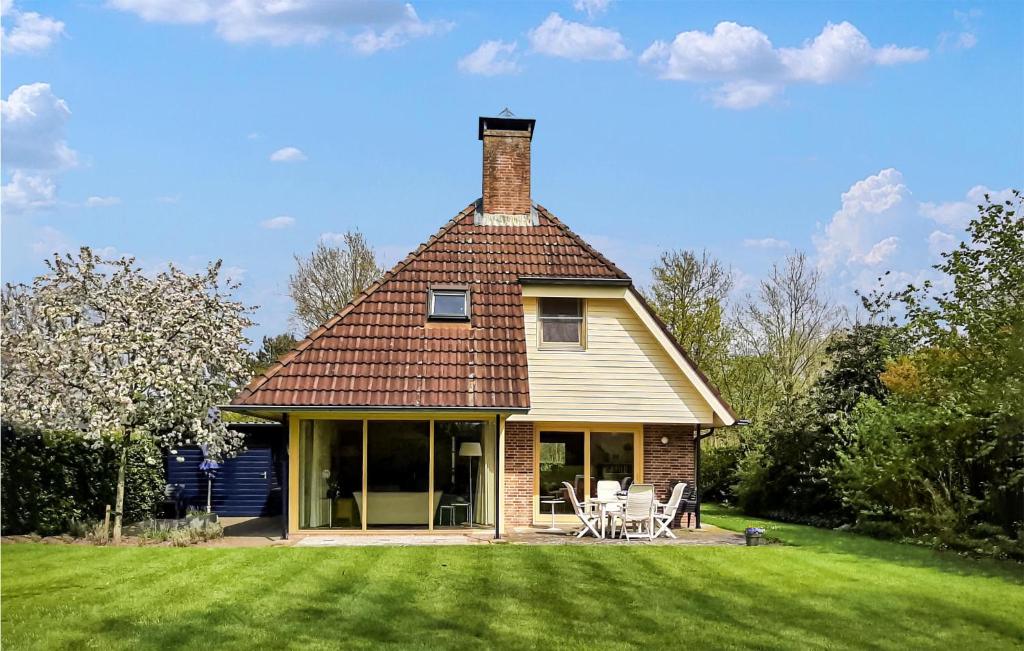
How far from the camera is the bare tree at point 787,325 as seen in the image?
109ft

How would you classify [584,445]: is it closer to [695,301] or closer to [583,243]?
[583,243]

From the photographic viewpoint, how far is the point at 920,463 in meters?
17.6

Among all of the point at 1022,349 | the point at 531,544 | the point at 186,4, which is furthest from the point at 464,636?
the point at 186,4

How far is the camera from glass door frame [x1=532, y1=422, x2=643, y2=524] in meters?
19.2

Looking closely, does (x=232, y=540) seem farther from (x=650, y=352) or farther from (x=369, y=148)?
(x=650, y=352)

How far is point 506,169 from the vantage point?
21.1 meters

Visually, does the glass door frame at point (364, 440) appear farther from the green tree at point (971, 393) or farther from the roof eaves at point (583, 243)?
the green tree at point (971, 393)

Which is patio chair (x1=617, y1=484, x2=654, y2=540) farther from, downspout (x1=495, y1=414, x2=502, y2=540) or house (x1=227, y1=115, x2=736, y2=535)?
downspout (x1=495, y1=414, x2=502, y2=540)

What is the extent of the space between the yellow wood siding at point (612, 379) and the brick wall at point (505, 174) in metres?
3.24

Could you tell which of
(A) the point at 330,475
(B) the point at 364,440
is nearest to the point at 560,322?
(B) the point at 364,440

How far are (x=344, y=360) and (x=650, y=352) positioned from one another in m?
5.96

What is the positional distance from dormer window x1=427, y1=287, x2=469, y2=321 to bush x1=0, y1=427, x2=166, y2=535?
575cm

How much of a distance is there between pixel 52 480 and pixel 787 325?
24950mm

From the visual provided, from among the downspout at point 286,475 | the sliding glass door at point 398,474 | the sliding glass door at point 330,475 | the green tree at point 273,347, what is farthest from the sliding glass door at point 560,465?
the green tree at point 273,347
